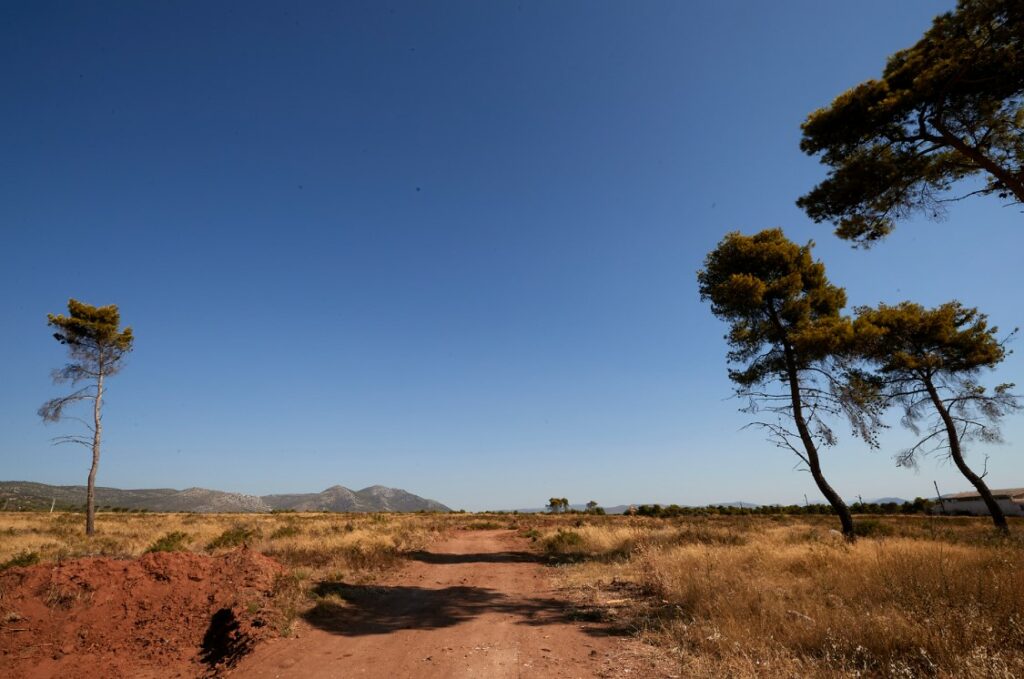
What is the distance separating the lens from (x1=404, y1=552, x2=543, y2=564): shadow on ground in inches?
649

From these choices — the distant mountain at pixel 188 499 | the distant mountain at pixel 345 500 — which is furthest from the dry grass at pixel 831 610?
the distant mountain at pixel 345 500

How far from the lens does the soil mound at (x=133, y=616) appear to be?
6.80 metres

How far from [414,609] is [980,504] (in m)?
75.5

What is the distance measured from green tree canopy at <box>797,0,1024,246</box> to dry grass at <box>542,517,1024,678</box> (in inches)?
283

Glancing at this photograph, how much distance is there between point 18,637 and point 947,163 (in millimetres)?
19888

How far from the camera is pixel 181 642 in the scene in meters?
7.46

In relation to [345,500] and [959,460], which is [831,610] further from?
[345,500]

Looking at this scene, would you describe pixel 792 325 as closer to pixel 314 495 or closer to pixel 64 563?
pixel 64 563

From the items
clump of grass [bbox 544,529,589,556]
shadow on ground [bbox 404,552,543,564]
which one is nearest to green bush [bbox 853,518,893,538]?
clump of grass [bbox 544,529,589,556]

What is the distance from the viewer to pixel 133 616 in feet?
26.0

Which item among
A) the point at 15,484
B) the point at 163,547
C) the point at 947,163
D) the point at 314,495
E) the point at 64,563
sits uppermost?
the point at 947,163

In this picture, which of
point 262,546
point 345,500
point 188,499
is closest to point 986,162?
point 262,546

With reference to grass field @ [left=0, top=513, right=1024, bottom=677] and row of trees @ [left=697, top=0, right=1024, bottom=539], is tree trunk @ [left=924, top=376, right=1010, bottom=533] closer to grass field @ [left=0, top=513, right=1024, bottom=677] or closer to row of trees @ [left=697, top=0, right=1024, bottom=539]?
Result: row of trees @ [left=697, top=0, right=1024, bottom=539]

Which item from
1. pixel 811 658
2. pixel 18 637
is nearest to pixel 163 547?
pixel 18 637
